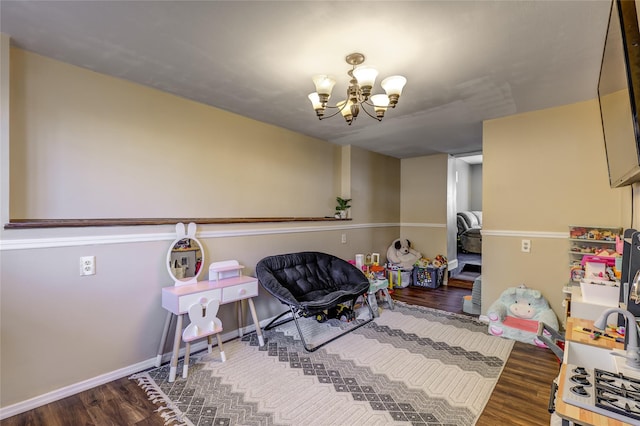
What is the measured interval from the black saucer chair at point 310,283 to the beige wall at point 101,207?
0.26 m

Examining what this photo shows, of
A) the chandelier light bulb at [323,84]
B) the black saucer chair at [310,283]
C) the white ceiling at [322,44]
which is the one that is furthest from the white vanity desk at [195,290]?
the chandelier light bulb at [323,84]

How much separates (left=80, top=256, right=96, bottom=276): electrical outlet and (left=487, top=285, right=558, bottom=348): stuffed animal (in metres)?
3.57

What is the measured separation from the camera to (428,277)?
16.1 ft

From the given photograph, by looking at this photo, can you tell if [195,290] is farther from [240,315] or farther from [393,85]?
[393,85]

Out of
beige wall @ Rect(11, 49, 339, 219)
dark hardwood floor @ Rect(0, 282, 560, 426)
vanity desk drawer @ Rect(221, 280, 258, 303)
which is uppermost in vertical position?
beige wall @ Rect(11, 49, 339, 219)

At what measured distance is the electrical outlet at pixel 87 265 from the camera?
2.11 meters

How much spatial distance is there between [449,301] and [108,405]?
392 centimetres

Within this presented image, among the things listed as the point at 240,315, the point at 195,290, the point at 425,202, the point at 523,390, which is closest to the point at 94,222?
the point at 195,290

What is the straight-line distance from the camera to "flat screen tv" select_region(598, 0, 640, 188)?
113 centimetres

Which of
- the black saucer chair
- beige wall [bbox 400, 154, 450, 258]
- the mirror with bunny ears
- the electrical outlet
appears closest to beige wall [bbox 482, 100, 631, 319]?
the black saucer chair

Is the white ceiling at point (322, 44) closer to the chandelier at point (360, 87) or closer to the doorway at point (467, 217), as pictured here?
the chandelier at point (360, 87)

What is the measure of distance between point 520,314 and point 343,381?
2.06 m

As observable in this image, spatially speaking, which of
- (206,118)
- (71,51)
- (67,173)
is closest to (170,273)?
(67,173)

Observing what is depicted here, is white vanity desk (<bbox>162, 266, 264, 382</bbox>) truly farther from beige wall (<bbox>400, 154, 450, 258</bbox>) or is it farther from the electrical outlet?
beige wall (<bbox>400, 154, 450, 258</bbox>)
